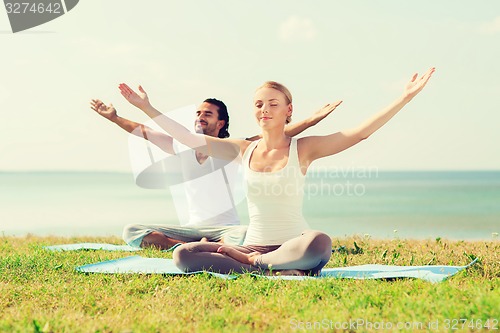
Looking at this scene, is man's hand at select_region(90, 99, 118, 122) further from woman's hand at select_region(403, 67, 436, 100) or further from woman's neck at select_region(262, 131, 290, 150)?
woman's hand at select_region(403, 67, 436, 100)

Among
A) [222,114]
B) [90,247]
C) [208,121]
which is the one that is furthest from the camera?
[90,247]

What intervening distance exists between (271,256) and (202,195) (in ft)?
7.96

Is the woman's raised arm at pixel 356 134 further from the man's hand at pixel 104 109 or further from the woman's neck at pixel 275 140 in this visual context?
the man's hand at pixel 104 109

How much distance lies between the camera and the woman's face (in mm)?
5359

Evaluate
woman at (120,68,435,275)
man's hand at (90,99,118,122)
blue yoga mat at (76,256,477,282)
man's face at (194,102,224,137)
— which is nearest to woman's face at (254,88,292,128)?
woman at (120,68,435,275)

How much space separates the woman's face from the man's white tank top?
250 millimetres

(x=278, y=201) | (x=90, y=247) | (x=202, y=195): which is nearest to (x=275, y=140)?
(x=278, y=201)

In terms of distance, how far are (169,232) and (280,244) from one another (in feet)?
7.66

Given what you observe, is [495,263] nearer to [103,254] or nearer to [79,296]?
[79,296]

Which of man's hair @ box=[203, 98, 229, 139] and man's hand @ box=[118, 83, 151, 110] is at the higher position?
man's hand @ box=[118, 83, 151, 110]

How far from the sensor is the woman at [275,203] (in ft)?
17.1

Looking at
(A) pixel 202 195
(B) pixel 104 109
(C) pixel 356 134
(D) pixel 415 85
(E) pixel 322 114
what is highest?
(B) pixel 104 109

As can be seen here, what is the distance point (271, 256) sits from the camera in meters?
5.29

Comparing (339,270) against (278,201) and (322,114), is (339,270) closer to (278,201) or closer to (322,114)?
(278,201)
